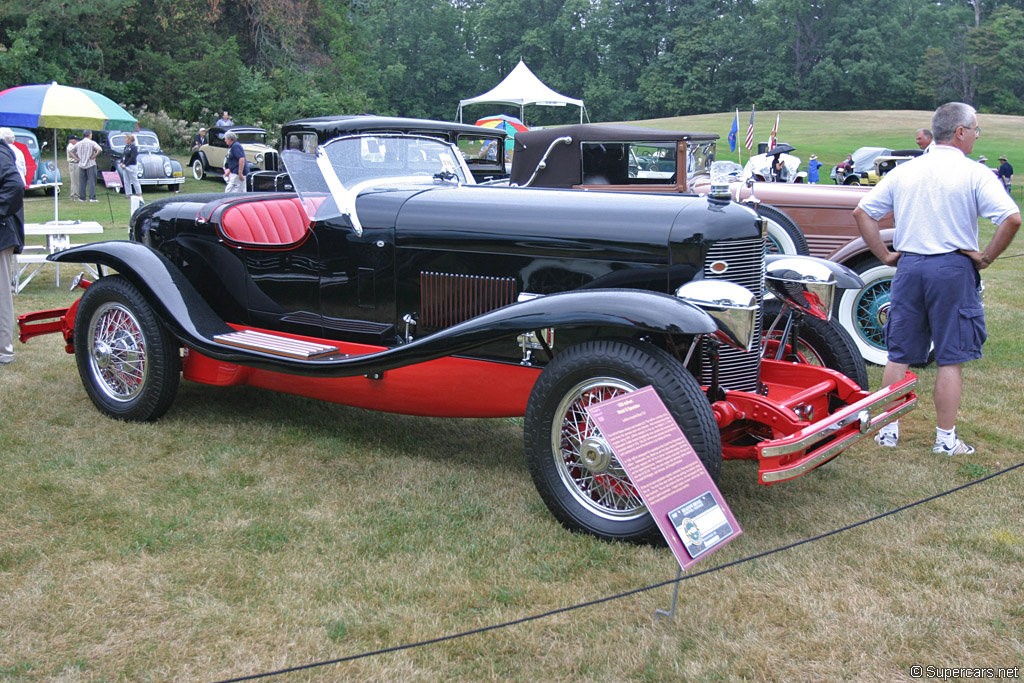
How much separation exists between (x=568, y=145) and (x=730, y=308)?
615 cm

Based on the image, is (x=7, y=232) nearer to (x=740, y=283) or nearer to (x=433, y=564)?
(x=433, y=564)

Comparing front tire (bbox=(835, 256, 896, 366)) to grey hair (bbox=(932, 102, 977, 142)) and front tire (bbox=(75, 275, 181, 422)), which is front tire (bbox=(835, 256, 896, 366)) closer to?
grey hair (bbox=(932, 102, 977, 142))

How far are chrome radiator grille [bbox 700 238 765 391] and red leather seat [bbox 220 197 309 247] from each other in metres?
2.37

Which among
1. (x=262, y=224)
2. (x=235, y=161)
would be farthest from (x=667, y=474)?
(x=235, y=161)

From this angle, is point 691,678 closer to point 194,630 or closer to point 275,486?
point 194,630

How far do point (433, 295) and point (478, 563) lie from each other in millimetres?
1520

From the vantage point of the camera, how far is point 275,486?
13.2 feet

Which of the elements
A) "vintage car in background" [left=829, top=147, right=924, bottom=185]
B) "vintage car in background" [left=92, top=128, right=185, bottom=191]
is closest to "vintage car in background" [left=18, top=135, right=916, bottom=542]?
"vintage car in background" [left=92, top=128, right=185, bottom=191]

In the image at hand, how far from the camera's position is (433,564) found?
3.22 meters

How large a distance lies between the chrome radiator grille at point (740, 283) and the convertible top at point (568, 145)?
552 centimetres

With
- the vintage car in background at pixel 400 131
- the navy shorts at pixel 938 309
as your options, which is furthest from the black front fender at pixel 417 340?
the navy shorts at pixel 938 309

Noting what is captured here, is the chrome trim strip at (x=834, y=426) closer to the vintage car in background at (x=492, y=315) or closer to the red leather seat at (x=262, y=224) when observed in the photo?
the vintage car in background at (x=492, y=315)

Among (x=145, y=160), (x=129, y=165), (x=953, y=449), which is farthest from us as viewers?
(x=145, y=160)

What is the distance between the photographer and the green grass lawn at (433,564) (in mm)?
2627
